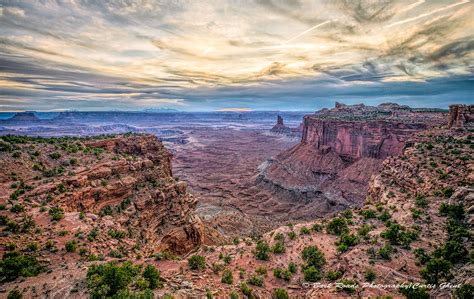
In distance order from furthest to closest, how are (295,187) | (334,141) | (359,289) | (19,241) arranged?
(334,141)
(295,187)
(19,241)
(359,289)

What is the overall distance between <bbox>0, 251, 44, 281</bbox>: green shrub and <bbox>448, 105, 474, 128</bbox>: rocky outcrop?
187ft

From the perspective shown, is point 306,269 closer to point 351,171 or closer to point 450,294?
point 450,294

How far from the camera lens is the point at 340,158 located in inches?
3007

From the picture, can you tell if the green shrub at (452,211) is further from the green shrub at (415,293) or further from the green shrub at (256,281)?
the green shrub at (256,281)

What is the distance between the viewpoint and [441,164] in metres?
29.3

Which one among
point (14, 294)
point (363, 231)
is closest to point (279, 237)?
point (363, 231)

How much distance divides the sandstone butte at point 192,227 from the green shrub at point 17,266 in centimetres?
57

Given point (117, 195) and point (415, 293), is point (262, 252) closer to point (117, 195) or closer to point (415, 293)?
point (415, 293)

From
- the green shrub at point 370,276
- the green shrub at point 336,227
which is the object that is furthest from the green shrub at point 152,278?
the green shrub at point 336,227

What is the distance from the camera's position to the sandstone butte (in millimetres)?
15789

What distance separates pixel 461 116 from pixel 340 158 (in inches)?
1433

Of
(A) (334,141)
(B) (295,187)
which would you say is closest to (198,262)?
(B) (295,187)

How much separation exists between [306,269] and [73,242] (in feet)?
58.2

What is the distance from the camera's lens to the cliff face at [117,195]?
23188mm
